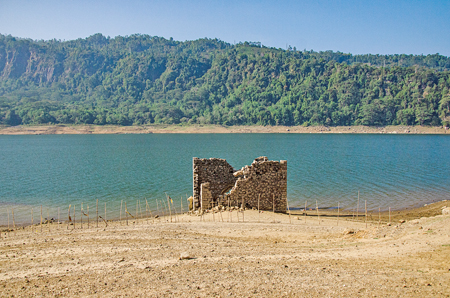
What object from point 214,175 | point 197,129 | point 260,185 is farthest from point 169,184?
point 197,129

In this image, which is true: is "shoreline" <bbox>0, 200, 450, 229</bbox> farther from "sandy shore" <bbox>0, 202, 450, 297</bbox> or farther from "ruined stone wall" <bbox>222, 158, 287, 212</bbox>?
"sandy shore" <bbox>0, 202, 450, 297</bbox>

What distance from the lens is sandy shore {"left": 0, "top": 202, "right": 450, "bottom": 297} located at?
29.7 ft

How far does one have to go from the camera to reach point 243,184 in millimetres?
20359

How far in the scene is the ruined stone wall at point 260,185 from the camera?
2034 cm

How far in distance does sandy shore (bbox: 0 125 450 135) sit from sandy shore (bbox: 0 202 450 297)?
145 meters

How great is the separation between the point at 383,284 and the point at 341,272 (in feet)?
3.67

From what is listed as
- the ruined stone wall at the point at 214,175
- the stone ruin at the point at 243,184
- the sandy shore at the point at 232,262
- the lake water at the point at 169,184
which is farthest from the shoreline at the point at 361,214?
the sandy shore at the point at 232,262

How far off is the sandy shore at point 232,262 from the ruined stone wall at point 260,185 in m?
3.76

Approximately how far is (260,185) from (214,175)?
2562mm

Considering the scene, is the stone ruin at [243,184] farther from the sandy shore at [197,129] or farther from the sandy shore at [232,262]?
the sandy shore at [197,129]

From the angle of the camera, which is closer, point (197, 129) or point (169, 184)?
point (169, 184)

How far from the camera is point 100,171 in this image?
43.3m

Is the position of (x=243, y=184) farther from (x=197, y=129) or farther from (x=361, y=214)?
(x=197, y=129)

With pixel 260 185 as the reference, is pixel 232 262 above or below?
below
